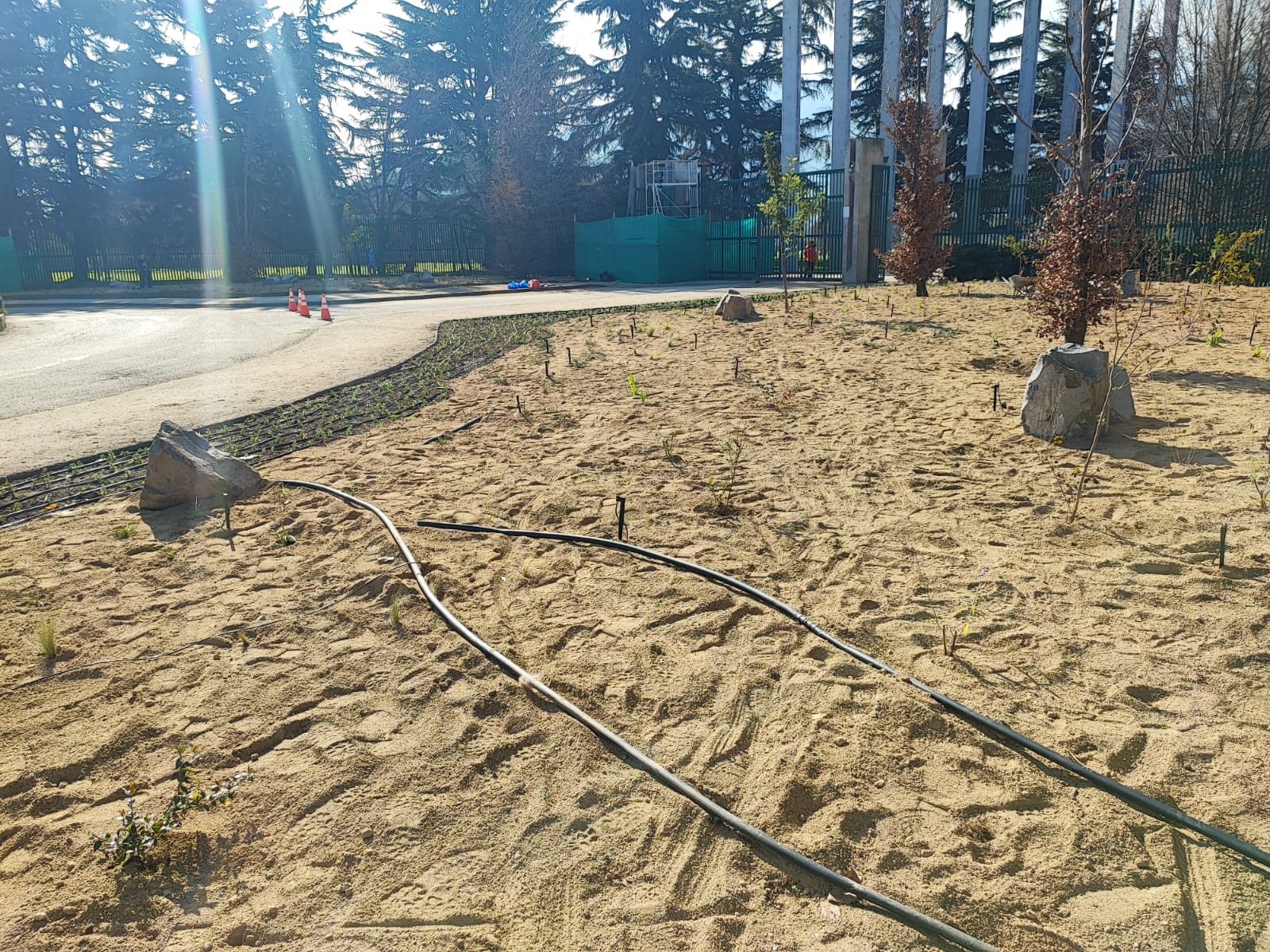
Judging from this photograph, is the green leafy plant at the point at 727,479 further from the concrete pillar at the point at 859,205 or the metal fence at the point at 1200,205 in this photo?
the concrete pillar at the point at 859,205

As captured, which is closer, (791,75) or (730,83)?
(791,75)

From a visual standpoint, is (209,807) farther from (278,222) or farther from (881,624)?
(278,222)

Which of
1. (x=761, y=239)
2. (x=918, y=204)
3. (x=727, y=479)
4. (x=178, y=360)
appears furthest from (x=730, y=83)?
(x=727, y=479)

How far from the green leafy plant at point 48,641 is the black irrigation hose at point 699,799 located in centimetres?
153

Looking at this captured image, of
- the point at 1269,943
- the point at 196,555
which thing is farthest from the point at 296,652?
the point at 1269,943

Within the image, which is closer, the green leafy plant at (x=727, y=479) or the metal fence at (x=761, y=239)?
the green leafy plant at (x=727, y=479)

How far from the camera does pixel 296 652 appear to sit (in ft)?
12.0

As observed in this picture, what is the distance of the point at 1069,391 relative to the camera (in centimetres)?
593

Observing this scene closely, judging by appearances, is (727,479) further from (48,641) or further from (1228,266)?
(1228,266)

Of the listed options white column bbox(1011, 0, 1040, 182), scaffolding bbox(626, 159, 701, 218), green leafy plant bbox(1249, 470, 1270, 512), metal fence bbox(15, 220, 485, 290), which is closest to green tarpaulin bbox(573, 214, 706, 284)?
scaffolding bbox(626, 159, 701, 218)

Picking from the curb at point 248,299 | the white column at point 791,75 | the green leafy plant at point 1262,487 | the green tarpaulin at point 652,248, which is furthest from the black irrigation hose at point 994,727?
the white column at point 791,75

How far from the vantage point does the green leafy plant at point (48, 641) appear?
3629 mm

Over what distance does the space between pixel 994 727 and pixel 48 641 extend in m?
3.81

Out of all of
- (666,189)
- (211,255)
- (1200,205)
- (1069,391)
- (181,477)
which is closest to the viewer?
(181,477)
